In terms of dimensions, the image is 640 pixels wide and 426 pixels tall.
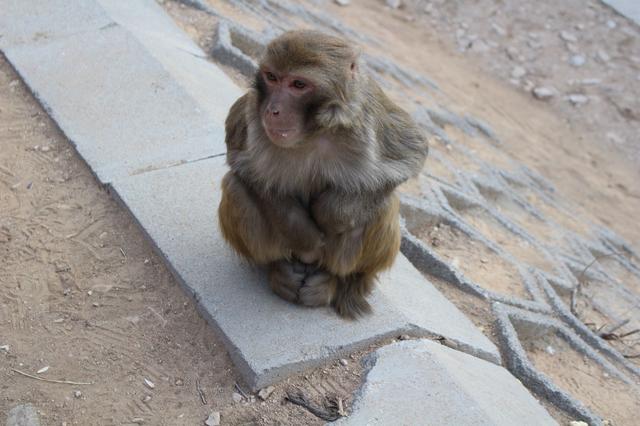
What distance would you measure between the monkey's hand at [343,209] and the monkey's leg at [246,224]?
272 millimetres

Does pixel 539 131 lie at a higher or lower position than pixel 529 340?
lower

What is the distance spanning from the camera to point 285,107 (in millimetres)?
3617

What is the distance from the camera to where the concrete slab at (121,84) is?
5363 mm

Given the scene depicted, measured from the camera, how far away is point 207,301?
423 centimetres

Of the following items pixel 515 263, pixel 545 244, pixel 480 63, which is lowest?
pixel 480 63

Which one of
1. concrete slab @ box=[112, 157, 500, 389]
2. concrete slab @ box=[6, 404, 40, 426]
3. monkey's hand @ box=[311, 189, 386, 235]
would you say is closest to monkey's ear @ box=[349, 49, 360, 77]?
monkey's hand @ box=[311, 189, 386, 235]

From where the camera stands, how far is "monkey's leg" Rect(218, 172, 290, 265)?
4059 millimetres

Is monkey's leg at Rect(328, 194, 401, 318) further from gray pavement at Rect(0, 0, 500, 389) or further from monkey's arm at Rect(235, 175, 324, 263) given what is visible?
monkey's arm at Rect(235, 175, 324, 263)

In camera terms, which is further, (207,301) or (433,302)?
(433,302)

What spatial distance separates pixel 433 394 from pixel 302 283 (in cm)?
91

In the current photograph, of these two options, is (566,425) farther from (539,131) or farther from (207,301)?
(539,131)

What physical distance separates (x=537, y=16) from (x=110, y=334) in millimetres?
10736

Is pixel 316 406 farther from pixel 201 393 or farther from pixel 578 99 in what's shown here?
pixel 578 99

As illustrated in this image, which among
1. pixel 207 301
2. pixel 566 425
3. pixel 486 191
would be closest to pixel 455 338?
pixel 566 425
